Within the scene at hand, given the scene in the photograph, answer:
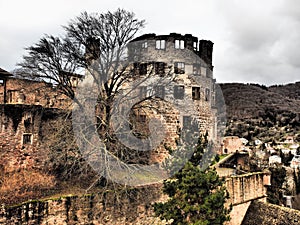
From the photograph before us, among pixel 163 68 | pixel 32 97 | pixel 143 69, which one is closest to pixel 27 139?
pixel 32 97

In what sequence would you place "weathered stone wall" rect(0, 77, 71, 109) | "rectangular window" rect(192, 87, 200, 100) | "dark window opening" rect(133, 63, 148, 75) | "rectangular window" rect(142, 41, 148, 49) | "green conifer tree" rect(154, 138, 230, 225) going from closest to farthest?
"green conifer tree" rect(154, 138, 230, 225), "dark window opening" rect(133, 63, 148, 75), "weathered stone wall" rect(0, 77, 71, 109), "rectangular window" rect(142, 41, 148, 49), "rectangular window" rect(192, 87, 200, 100)

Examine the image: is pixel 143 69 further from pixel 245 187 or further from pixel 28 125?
pixel 245 187

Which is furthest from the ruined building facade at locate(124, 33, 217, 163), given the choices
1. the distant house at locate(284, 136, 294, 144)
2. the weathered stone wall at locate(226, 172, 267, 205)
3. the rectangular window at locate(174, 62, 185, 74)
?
the distant house at locate(284, 136, 294, 144)

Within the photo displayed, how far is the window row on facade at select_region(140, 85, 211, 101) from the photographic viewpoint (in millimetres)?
18141

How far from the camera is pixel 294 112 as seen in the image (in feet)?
236

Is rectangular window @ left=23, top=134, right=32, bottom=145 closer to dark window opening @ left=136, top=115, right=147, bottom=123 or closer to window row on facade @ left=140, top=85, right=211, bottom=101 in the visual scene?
dark window opening @ left=136, top=115, right=147, bottom=123

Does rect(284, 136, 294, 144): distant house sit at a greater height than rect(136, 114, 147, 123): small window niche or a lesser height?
lesser

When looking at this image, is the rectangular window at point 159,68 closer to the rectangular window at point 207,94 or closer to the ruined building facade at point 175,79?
the ruined building facade at point 175,79

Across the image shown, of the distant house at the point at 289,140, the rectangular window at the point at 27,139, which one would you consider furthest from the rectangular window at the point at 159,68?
the distant house at the point at 289,140

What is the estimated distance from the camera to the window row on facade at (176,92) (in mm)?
18141

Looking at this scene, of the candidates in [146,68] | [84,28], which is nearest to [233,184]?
[146,68]

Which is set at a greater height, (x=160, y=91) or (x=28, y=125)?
(x=160, y=91)

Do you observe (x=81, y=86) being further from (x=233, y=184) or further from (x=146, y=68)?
(x=233, y=184)

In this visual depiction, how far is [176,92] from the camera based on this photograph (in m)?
20.9
